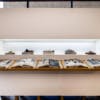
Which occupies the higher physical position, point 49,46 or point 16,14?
point 16,14

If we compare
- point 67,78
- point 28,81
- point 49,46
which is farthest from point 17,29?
point 67,78

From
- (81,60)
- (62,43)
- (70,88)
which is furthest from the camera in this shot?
(62,43)

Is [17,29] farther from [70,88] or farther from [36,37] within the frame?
[70,88]

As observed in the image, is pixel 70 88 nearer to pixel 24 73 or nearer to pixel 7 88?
pixel 24 73

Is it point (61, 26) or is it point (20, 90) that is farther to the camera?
point (61, 26)

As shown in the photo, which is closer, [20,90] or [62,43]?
[20,90]

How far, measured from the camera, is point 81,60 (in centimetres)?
325

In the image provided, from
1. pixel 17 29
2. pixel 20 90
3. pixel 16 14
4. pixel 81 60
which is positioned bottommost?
pixel 20 90

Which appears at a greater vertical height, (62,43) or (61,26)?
(61,26)

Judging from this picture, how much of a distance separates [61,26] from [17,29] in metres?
0.83

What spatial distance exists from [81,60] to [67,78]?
0.48 m

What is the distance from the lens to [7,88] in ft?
9.79

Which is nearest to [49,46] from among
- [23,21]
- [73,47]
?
[73,47]

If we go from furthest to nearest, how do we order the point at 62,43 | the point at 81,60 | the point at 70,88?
the point at 62,43, the point at 81,60, the point at 70,88
